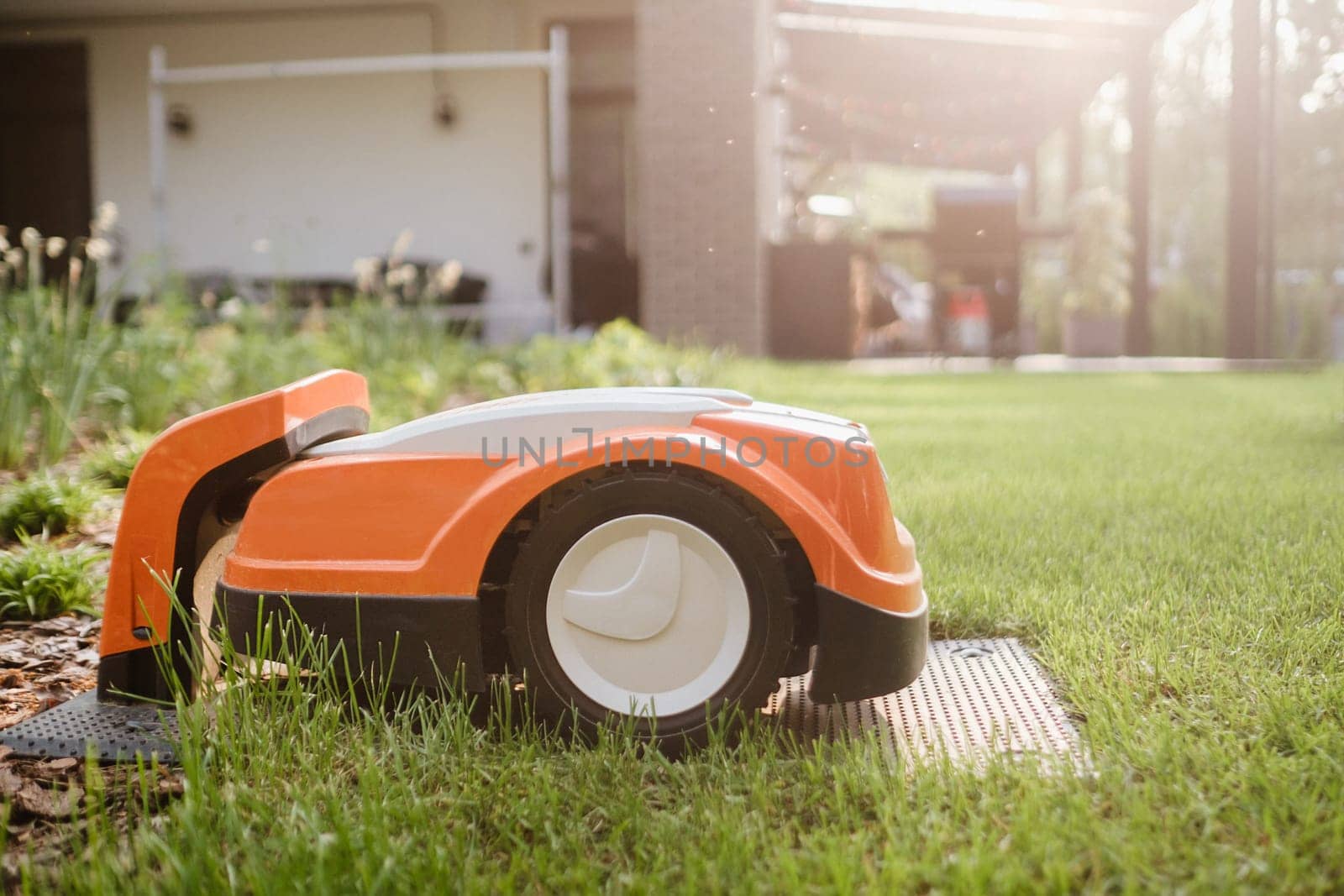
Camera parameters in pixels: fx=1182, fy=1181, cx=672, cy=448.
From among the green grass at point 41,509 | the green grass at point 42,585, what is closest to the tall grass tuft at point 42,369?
the green grass at point 41,509

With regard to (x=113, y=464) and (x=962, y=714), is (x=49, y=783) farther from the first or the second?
(x=113, y=464)

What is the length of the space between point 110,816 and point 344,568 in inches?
15.1

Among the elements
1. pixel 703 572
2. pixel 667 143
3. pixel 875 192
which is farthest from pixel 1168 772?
pixel 875 192

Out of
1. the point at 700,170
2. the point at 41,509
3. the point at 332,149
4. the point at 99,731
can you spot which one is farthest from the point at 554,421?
the point at 332,149

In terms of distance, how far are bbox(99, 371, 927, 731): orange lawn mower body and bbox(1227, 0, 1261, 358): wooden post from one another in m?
9.23

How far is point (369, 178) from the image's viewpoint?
30.7 ft

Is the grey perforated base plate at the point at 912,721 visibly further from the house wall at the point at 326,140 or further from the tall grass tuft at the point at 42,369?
the house wall at the point at 326,140

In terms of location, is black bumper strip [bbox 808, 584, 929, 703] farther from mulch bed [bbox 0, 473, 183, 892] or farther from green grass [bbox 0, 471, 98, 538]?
green grass [bbox 0, 471, 98, 538]

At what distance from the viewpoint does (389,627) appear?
1502 millimetres

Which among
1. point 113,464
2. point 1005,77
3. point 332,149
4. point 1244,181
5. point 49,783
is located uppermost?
point 1005,77

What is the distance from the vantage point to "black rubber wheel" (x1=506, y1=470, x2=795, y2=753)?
1431mm

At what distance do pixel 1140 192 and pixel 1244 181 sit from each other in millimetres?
1427

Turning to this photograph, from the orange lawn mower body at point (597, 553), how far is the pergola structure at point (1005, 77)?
882cm

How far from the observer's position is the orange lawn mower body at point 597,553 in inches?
56.7
